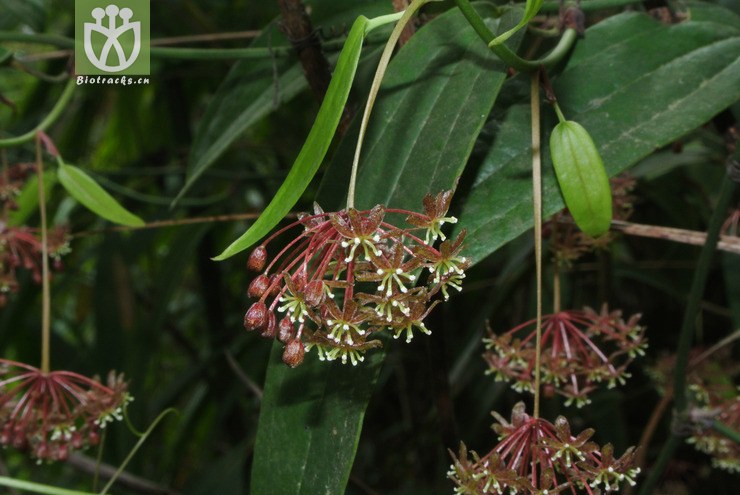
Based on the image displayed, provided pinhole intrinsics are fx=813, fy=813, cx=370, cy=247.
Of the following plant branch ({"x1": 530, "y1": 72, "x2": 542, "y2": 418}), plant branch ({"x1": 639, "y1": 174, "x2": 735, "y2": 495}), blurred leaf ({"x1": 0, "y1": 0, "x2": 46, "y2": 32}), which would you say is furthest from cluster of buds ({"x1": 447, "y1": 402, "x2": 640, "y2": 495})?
blurred leaf ({"x1": 0, "y1": 0, "x2": 46, "y2": 32})

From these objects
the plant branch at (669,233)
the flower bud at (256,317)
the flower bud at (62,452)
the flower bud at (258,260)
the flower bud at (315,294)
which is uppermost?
the plant branch at (669,233)

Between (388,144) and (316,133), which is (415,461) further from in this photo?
(316,133)

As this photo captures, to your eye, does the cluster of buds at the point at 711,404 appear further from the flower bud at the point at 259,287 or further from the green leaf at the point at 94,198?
the green leaf at the point at 94,198

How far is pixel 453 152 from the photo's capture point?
0.69 meters

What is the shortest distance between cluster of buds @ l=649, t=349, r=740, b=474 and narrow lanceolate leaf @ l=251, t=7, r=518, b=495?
0.47 meters

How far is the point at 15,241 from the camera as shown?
3.48 ft

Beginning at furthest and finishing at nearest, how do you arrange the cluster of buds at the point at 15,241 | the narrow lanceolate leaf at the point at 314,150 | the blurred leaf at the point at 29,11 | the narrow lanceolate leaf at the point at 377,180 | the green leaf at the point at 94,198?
1. the blurred leaf at the point at 29,11
2. the cluster of buds at the point at 15,241
3. the green leaf at the point at 94,198
4. the narrow lanceolate leaf at the point at 377,180
5. the narrow lanceolate leaf at the point at 314,150

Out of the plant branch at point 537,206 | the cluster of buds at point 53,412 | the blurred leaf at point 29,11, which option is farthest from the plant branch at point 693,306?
the blurred leaf at point 29,11

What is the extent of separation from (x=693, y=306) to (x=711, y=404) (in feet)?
1.04

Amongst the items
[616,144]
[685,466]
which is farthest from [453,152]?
[685,466]

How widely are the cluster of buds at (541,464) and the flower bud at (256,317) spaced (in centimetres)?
20

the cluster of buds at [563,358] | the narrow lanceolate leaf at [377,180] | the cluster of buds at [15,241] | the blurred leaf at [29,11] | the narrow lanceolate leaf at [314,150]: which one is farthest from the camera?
the blurred leaf at [29,11]

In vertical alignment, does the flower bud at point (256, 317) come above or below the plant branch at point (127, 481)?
above

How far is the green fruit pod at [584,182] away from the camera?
66cm
